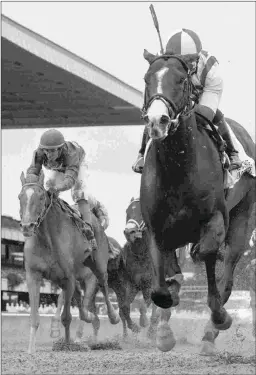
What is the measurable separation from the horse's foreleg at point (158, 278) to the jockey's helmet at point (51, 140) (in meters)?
4.36

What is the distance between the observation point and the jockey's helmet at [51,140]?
13023mm

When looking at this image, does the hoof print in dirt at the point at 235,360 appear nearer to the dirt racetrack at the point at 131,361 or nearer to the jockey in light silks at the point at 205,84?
the dirt racetrack at the point at 131,361

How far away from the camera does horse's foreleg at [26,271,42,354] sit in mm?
12137

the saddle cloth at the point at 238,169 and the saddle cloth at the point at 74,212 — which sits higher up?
the saddle cloth at the point at 74,212

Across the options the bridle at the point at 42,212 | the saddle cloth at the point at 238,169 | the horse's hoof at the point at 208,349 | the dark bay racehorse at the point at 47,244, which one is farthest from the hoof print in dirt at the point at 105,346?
the saddle cloth at the point at 238,169

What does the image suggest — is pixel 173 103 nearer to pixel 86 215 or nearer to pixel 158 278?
pixel 158 278

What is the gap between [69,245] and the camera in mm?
13570

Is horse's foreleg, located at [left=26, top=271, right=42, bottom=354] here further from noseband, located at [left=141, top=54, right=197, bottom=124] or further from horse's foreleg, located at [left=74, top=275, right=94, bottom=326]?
noseband, located at [left=141, top=54, right=197, bottom=124]

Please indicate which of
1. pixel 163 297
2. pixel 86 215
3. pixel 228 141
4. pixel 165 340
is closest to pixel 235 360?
pixel 165 340

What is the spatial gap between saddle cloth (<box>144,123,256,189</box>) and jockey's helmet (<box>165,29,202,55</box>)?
2.72 feet

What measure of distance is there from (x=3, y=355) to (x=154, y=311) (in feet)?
15.1

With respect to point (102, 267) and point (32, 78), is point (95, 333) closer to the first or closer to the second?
point (102, 267)

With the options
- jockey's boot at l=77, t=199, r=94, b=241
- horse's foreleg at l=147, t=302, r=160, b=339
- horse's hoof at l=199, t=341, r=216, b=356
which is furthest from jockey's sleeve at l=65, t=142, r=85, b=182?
horse's hoof at l=199, t=341, r=216, b=356

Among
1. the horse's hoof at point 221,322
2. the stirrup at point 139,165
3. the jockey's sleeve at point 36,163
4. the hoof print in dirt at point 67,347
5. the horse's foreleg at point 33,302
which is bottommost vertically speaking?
the horse's hoof at point 221,322
